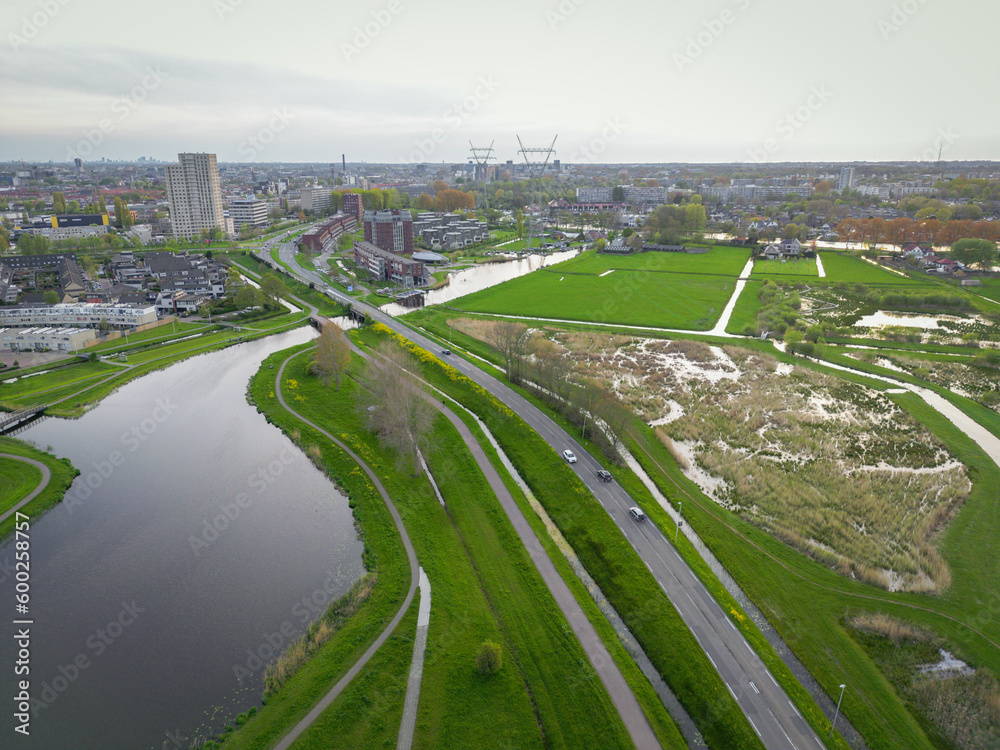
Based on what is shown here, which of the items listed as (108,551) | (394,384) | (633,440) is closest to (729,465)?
(633,440)

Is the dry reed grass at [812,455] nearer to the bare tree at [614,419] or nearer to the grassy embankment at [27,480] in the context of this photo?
the bare tree at [614,419]

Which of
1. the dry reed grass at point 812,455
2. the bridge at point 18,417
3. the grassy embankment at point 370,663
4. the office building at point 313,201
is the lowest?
the grassy embankment at point 370,663

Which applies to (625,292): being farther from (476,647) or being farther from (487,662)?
(487,662)

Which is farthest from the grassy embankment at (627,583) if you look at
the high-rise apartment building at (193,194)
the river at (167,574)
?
the high-rise apartment building at (193,194)

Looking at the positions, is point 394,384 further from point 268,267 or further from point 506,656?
point 268,267

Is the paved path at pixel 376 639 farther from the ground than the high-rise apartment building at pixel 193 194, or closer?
closer

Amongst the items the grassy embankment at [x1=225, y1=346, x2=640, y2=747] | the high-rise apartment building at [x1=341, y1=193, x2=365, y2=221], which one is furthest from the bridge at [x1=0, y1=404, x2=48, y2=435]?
the high-rise apartment building at [x1=341, y1=193, x2=365, y2=221]
